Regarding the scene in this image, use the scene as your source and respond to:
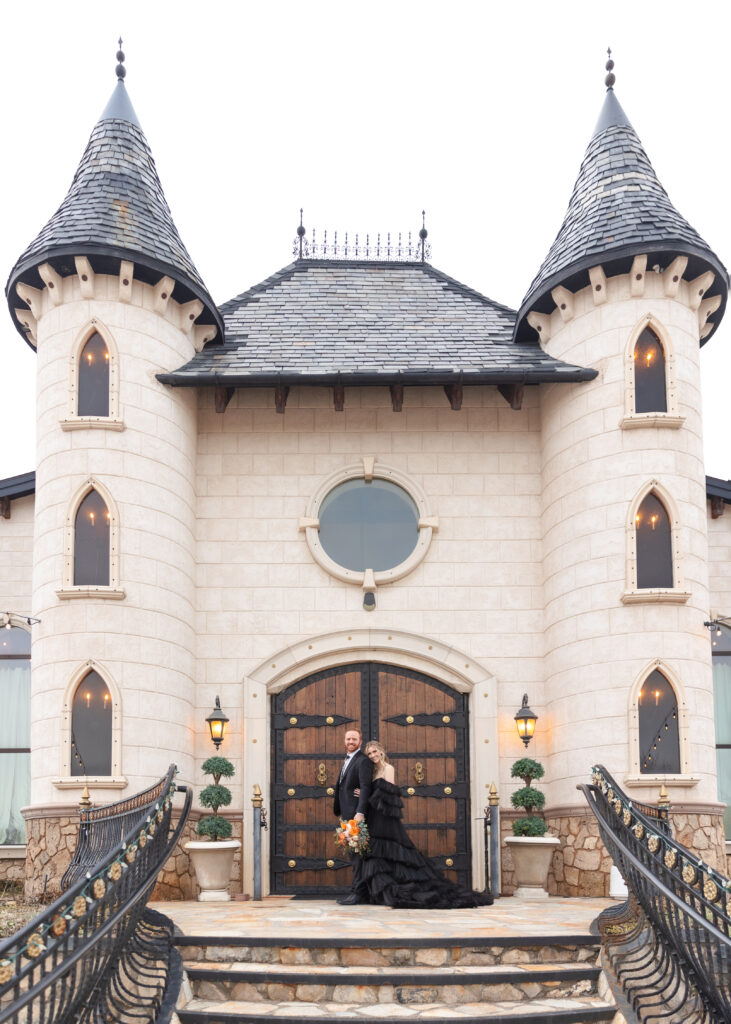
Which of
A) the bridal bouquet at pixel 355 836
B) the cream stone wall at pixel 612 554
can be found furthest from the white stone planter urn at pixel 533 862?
the bridal bouquet at pixel 355 836

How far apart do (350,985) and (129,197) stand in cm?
1047

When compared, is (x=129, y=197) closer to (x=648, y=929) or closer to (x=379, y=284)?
(x=379, y=284)

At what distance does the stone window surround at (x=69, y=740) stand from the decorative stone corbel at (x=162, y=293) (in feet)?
14.2

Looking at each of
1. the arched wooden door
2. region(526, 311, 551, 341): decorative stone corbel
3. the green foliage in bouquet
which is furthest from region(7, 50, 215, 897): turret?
region(526, 311, 551, 341): decorative stone corbel

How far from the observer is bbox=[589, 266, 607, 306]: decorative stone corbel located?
14958mm

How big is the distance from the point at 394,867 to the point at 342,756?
301 cm

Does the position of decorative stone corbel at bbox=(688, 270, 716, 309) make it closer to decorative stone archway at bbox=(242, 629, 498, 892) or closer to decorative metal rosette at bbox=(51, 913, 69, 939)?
decorative stone archway at bbox=(242, 629, 498, 892)

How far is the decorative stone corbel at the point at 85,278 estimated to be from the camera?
14.6m

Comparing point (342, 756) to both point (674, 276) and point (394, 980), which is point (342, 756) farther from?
point (674, 276)

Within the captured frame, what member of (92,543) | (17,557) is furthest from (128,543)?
(17,557)

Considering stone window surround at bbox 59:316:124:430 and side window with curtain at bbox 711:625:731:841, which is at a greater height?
stone window surround at bbox 59:316:124:430

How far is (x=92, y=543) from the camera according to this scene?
14.5 m

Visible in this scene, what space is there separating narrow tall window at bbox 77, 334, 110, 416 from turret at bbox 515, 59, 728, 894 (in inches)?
213

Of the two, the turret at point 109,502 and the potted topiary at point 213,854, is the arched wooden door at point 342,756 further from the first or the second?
the turret at point 109,502
